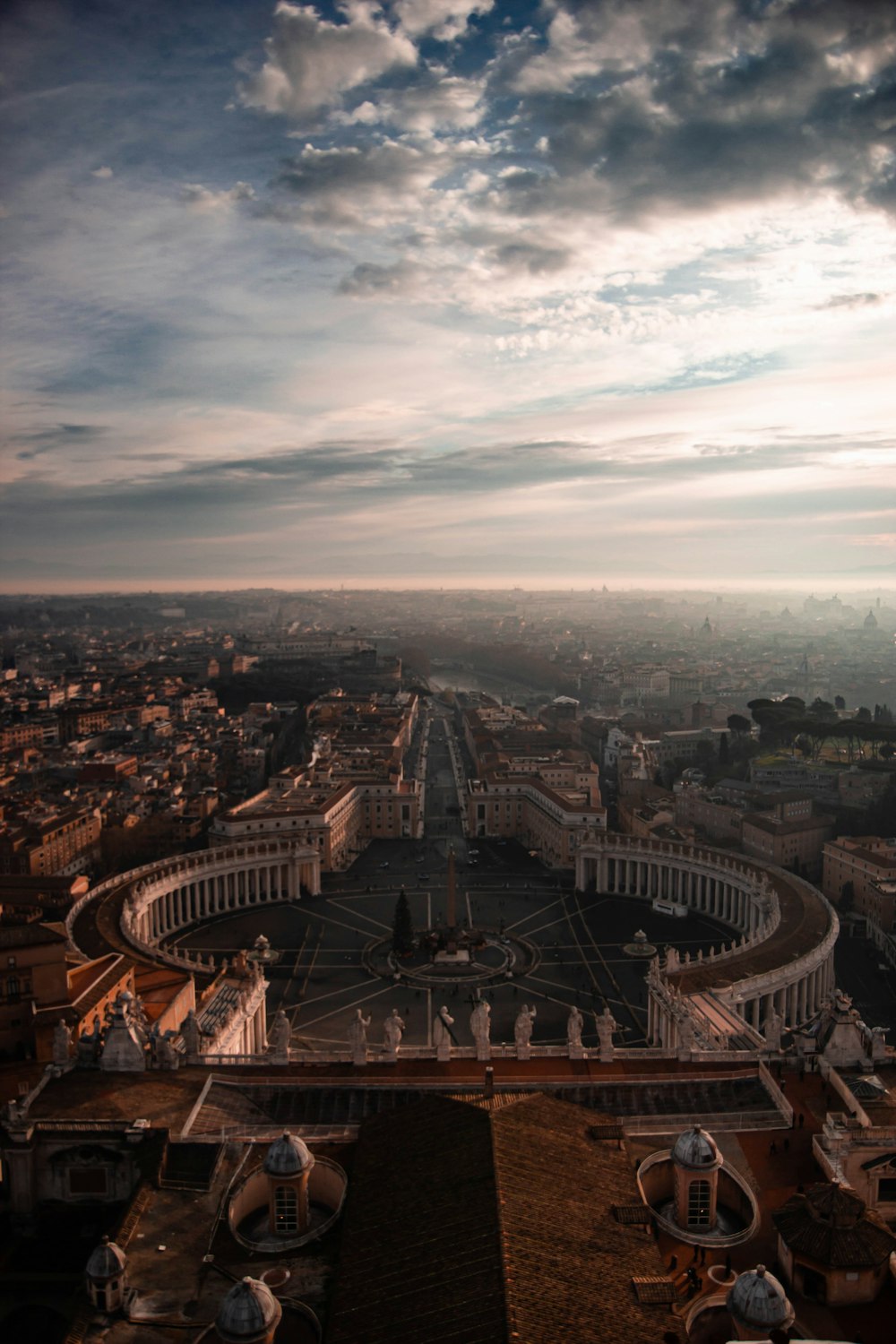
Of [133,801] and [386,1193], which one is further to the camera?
[133,801]

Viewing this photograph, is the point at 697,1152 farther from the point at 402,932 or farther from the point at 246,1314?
the point at 402,932

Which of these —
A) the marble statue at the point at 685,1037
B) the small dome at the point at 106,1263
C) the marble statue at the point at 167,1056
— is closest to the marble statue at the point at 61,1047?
the marble statue at the point at 167,1056

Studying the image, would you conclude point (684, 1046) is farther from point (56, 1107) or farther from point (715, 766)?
point (715, 766)

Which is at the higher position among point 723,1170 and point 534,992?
point 723,1170

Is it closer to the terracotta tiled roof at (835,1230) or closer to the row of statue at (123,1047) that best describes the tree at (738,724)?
the row of statue at (123,1047)

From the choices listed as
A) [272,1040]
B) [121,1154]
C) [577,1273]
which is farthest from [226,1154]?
[272,1040]

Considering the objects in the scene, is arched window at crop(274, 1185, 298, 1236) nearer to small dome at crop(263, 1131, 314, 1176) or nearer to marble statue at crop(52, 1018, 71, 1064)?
small dome at crop(263, 1131, 314, 1176)
